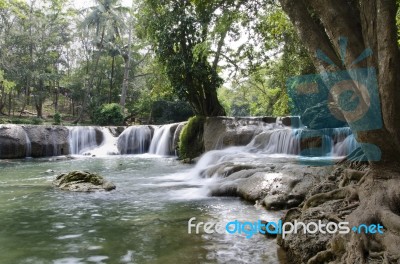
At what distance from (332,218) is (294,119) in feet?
43.5

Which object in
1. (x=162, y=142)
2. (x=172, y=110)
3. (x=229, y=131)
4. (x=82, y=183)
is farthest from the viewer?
(x=172, y=110)

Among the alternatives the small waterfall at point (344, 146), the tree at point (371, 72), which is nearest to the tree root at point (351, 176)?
the tree at point (371, 72)

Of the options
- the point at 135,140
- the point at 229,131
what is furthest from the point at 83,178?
the point at 135,140

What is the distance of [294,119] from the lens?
663 inches

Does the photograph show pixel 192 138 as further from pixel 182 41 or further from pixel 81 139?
pixel 81 139

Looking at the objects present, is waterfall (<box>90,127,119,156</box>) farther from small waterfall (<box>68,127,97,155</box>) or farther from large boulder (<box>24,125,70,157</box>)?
large boulder (<box>24,125,70,157</box>)

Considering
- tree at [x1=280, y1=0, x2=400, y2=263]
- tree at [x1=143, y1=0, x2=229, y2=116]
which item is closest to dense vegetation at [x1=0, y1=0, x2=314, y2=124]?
tree at [x1=143, y1=0, x2=229, y2=116]

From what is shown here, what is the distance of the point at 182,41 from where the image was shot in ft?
52.0

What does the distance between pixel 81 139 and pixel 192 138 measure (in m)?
9.48

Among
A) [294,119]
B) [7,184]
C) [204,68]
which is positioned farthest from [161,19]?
[7,184]

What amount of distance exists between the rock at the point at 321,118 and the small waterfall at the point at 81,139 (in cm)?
1446

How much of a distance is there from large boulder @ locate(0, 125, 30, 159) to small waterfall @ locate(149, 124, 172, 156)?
24.0ft

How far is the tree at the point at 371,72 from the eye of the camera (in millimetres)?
3625

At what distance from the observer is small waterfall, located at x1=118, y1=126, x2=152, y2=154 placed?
74.9ft
